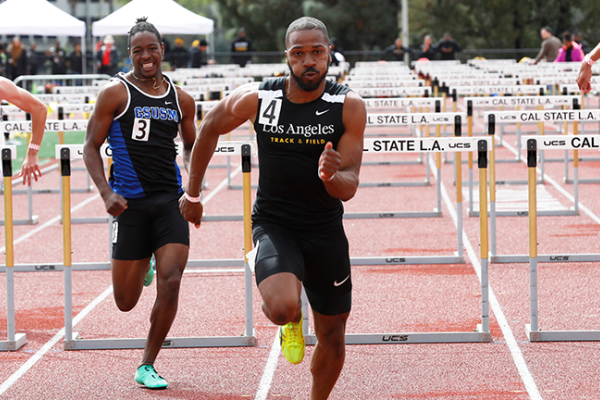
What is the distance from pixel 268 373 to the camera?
222 inches

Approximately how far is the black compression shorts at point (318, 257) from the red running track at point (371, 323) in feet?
3.15

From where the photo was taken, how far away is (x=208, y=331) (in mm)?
6664

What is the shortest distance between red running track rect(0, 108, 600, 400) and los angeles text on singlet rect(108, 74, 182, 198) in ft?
3.90

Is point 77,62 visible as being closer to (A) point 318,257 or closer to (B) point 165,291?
(B) point 165,291

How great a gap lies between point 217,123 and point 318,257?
0.82 m

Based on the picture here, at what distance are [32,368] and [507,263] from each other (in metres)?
4.75

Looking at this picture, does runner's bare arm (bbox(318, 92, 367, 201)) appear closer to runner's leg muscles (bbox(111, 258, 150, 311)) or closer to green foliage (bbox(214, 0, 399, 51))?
runner's leg muscles (bbox(111, 258, 150, 311))

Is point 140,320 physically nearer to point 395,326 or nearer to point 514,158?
point 395,326

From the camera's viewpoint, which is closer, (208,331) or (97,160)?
(97,160)

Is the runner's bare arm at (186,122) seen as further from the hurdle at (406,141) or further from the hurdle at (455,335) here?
the hurdle at (406,141)

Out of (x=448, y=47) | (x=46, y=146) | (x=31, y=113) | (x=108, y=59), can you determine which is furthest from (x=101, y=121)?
(x=448, y=47)

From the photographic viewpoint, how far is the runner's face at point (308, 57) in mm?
4172

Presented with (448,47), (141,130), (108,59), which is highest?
(448,47)

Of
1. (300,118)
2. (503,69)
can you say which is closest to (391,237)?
(300,118)
